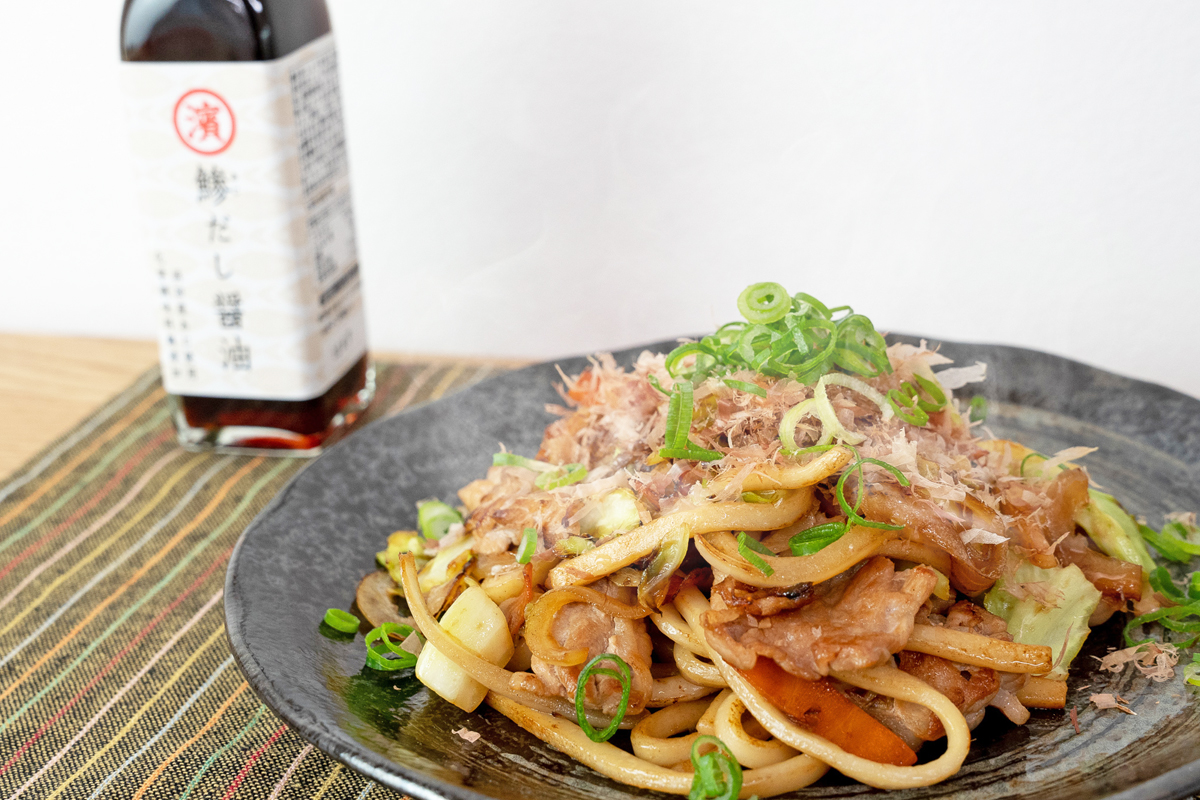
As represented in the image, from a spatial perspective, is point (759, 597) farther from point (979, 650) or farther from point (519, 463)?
point (519, 463)

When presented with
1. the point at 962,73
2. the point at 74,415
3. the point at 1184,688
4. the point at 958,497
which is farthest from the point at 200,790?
the point at 962,73

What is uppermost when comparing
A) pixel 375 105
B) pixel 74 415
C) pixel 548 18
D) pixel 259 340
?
pixel 548 18

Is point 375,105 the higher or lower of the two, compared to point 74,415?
higher

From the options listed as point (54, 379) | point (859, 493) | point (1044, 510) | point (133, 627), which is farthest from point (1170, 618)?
point (54, 379)

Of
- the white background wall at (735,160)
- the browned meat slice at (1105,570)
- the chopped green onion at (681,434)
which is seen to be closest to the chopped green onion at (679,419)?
the chopped green onion at (681,434)

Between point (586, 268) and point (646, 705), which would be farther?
point (586, 268)

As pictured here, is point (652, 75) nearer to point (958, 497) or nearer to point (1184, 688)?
point (958, 497)
